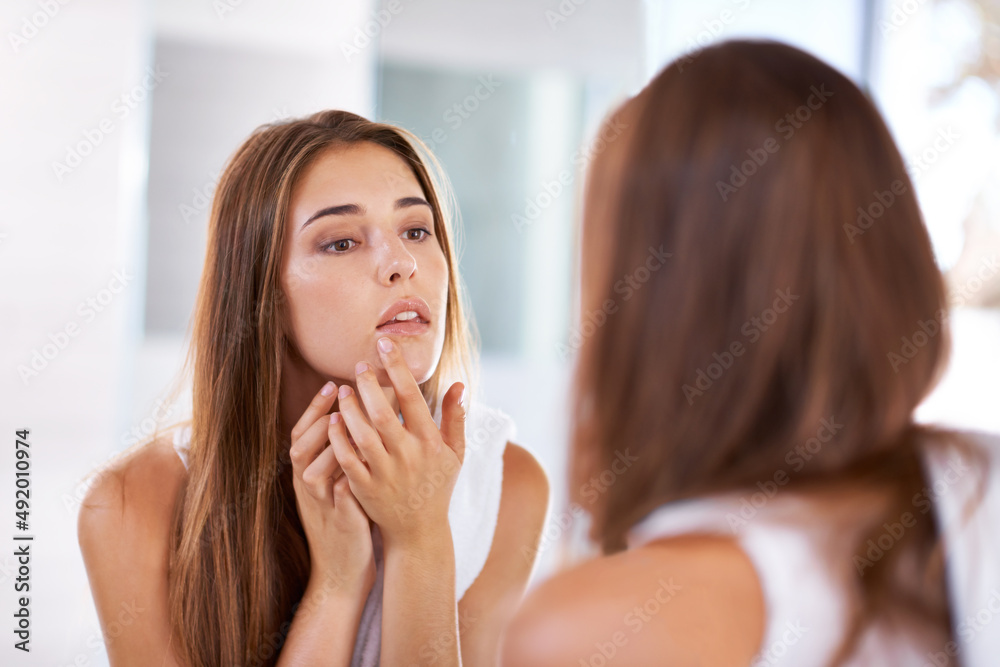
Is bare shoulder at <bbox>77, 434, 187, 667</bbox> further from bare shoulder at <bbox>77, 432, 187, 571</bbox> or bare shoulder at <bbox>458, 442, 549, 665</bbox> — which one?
bare shoulder at <bbox>458, 442, 549, 665</bbox>

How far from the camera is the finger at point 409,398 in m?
0.68

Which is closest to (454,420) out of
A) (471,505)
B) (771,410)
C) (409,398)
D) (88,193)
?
(409,398)

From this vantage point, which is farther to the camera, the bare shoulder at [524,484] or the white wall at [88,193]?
the white wall at [88,193]

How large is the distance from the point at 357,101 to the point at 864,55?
1.33 metres

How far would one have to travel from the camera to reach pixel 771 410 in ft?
1.63

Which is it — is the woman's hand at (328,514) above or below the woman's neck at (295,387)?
below

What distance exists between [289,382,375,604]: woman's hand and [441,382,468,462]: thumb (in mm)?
108

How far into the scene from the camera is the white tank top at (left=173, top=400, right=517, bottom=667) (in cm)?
72

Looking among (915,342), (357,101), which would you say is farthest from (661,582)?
(357,101)

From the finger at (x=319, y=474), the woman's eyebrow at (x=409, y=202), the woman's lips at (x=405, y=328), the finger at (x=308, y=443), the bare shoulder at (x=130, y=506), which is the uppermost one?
the woman's eyebrow at (x=409, y=202)

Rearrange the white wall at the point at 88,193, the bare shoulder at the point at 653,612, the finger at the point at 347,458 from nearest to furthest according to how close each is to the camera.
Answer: the bare shoulder at the point at 653,612 < the finger at the point at 347,458 < the white wall at the point at 88,193

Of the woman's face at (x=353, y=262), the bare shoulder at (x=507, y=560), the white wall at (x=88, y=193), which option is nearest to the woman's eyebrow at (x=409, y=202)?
the woman's face at (x=353, y=262)

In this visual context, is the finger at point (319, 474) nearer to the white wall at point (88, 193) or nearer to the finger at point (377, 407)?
the finger at point (377, 407)

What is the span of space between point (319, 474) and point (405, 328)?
17 cm
